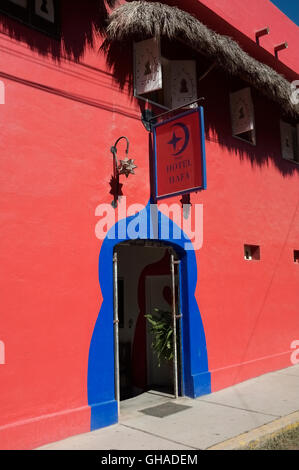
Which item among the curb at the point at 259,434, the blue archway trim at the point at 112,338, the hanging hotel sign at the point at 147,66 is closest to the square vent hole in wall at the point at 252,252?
the blue archway trim at the point at 112,338

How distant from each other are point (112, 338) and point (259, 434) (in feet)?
7.58

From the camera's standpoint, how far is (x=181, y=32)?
7.12 m

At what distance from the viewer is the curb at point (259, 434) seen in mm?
4984

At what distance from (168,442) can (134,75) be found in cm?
555

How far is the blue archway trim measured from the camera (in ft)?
19.2

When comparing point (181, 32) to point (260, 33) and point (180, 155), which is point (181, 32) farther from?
point (260, 33)

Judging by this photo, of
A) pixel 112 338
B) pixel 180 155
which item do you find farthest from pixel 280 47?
pixel 112 338

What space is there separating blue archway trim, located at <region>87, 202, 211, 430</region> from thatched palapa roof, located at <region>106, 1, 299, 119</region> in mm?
2760

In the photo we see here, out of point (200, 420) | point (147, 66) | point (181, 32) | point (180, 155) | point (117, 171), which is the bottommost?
point (200, 420)

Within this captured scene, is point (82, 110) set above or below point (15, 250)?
above
